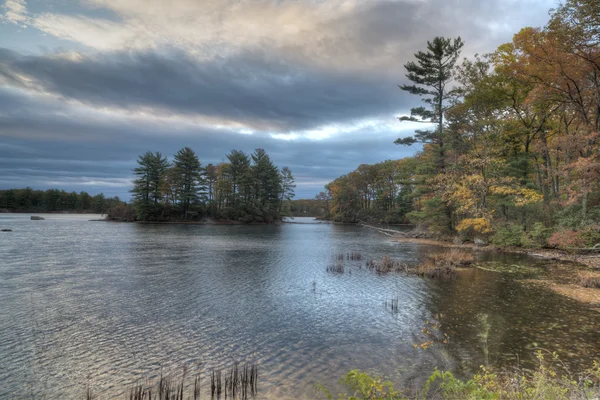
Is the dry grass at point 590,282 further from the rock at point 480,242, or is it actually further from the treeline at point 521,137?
the rock at point 480,242

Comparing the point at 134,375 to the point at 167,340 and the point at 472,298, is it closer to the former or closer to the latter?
the point at 167,340

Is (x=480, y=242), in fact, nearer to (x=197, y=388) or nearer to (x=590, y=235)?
(x=590, y=235)

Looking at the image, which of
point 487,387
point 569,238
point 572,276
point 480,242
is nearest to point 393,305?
point 487,387

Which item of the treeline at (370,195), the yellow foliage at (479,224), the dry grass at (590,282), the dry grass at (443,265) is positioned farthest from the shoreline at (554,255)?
the treeline at (370,195)

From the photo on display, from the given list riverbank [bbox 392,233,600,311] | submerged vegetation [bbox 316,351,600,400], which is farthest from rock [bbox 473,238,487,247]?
submerged vegetation [bbox 316,351,600,400]

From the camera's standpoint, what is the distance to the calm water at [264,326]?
7.77 metres

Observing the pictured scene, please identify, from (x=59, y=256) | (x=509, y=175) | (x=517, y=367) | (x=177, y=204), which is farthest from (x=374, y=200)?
(x=517, y=367)

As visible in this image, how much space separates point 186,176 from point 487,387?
8309 cm

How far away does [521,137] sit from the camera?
33.8 meters

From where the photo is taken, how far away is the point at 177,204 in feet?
271

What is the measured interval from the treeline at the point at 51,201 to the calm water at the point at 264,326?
120 m

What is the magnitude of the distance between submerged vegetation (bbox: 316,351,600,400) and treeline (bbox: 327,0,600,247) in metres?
18.2

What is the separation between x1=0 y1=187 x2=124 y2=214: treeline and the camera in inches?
4993

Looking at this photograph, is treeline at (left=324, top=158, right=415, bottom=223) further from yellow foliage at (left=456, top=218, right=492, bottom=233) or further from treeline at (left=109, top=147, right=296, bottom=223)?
yellow foliage at (left=456, top=218, right=492, bottom=233)
